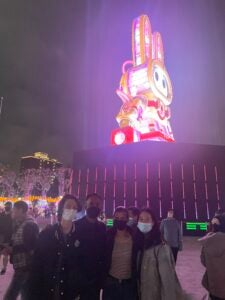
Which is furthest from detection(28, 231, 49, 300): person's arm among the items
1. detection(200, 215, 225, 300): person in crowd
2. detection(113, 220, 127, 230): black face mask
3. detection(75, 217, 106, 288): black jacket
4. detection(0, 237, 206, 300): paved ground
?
detection(0, 237, 206, 300): paved ground

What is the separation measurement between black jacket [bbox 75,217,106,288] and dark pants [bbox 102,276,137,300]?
174mm

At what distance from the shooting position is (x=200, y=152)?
973 inches

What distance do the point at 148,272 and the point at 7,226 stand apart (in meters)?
4.36

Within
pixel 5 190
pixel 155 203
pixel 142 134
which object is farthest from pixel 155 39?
pixel 5 190

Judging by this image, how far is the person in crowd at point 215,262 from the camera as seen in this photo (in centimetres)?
Answer: 325

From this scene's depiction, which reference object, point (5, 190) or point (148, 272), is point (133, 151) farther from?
point (5, 190)

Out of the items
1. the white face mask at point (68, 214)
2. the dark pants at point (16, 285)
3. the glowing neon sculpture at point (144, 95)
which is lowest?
the dark pants at point (16, 285)

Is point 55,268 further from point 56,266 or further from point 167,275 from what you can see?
point 167,275

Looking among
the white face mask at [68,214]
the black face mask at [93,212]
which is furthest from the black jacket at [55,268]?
the black face mask at [93,212]

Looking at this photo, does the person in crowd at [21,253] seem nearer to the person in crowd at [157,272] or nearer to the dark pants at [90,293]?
the dark pants at [90,293]

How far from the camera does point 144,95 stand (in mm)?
28359

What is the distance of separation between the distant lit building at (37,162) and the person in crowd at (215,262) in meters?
109

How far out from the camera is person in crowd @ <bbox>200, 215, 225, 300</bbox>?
3246mm

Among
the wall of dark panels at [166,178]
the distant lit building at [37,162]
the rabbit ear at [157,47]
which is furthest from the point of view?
the distant lit building at [37,162]
